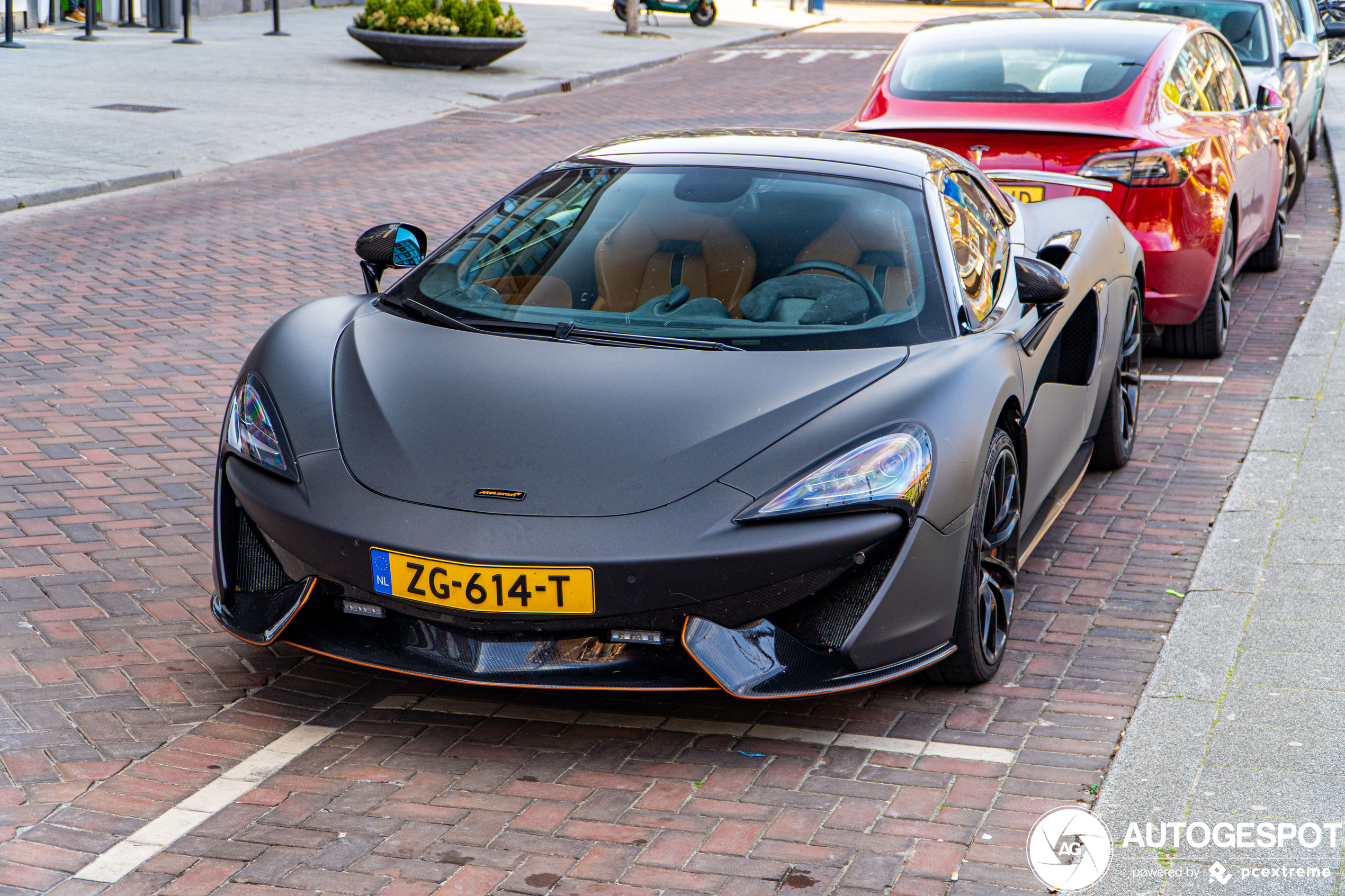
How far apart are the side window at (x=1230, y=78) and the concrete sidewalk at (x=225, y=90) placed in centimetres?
814

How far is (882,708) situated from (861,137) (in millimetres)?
2089

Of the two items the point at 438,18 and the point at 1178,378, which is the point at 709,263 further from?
the point at 438,18

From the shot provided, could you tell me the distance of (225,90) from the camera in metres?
17.0

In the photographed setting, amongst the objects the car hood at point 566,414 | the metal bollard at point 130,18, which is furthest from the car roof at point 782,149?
the metal bollard at point 130,18

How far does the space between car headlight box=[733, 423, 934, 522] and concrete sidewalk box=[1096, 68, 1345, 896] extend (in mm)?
836

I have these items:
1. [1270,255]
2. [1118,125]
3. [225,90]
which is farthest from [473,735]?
[225,90]

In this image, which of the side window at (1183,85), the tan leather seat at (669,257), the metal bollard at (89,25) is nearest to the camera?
the tan leather seat at (669,257)

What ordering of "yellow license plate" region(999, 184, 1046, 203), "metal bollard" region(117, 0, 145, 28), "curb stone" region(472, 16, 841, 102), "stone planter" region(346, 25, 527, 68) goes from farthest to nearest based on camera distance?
"metal bollard" region(117, 0, 145, 28)
"stone planter" region(346, 25, 527, 68)
"curb stone" region(472, 16, 841, 102)
"yellow license plate" region(999, 184, 1046, 203)

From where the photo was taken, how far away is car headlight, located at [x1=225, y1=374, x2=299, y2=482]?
12.2ft

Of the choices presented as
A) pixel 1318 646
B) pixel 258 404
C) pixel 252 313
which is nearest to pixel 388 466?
pixel 258 404

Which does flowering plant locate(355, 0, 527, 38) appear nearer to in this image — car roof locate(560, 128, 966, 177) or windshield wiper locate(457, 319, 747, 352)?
car roof locate(560, 128, 966, 177)

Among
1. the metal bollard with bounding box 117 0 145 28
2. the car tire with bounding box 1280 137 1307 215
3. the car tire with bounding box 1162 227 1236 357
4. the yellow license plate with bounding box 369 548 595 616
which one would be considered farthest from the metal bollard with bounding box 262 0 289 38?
the yellow license plate with bounding box 369 548 595 616

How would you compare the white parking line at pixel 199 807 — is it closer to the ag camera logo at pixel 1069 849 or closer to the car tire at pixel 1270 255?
the ag camera logo at pixel 1069 849

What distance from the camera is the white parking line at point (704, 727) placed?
3.63m
